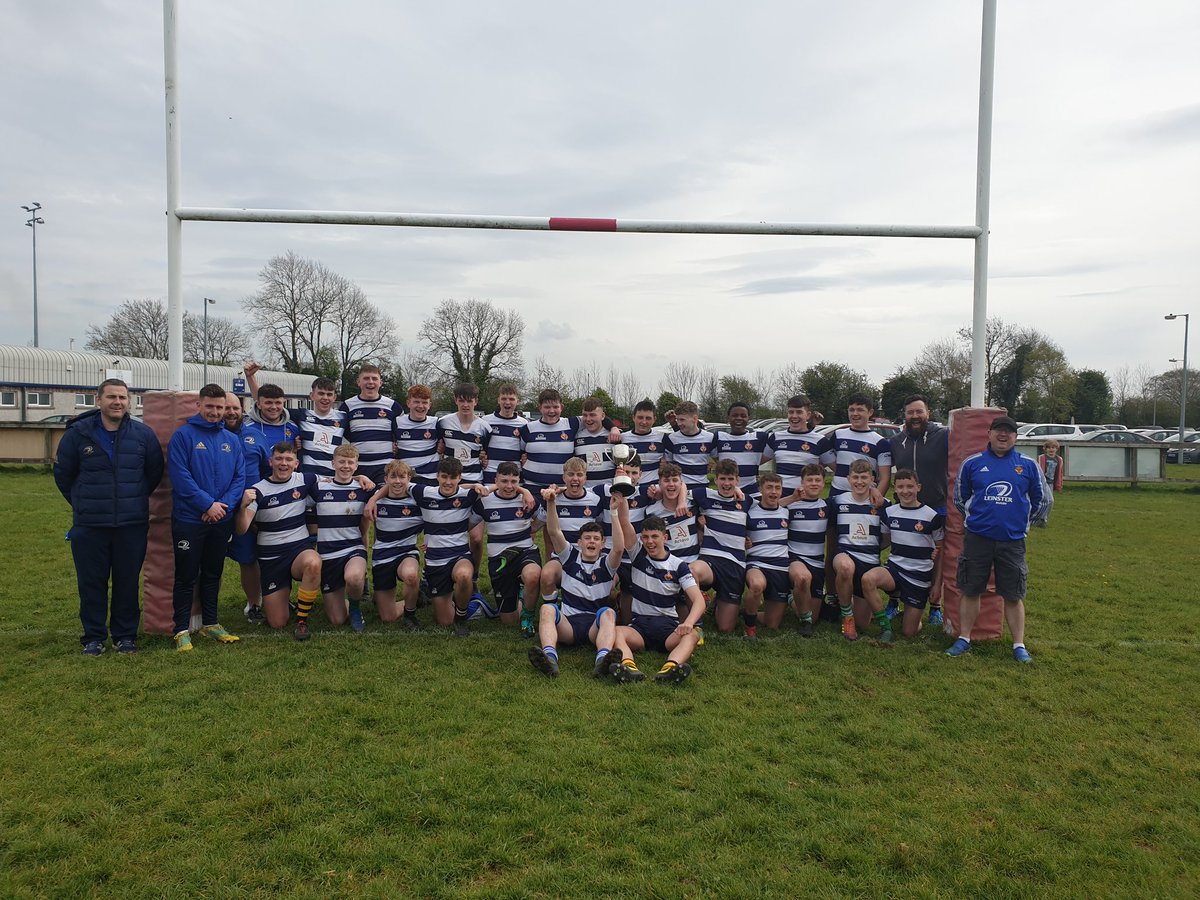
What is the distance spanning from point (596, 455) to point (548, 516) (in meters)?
0.89

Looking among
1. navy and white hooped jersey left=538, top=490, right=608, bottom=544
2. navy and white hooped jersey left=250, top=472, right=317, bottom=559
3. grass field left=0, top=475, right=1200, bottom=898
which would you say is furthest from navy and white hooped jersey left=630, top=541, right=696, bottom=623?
navy and white hooped jersey left=250, top=472, right=317, bottom=559

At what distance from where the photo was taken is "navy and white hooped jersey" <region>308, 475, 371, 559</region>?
18.6 feet

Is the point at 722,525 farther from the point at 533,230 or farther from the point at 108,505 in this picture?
the point at 108,505

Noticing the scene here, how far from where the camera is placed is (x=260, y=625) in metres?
5.87

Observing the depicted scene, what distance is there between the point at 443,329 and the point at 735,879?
41.1 metres

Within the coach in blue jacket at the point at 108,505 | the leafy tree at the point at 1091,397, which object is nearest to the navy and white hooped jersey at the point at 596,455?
the coach in blue jacket at the point at 108,505

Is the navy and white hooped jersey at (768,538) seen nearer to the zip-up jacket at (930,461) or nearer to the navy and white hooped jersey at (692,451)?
the navy and white hooped jersey at (692,451)

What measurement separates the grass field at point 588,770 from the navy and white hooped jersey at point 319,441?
4.32 feet

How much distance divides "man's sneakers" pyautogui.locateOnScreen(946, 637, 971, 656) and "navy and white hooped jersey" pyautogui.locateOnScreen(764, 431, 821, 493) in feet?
5.23

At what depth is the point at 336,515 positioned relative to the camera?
569 cm

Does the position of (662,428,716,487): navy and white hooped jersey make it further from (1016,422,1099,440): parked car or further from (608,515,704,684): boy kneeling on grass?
(1016,422,1099,440): parked car

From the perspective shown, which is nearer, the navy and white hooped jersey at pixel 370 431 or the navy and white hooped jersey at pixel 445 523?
the navy and white hooped jersey at pixel 445 523

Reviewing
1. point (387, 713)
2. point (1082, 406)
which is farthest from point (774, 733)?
point (1082, 406)

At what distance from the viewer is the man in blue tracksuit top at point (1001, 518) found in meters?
5.29
